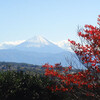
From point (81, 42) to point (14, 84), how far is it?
20.6 ft

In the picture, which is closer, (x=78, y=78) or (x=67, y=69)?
(x=78, y=78)

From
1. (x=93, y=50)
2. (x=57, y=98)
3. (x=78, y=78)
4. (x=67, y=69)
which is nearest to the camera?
(x=93, y=50)

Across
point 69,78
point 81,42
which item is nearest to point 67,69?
point 69,78

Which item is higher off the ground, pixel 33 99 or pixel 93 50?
pixel 93 50

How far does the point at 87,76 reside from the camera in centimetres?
1321

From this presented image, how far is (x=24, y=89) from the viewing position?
54.2 feet

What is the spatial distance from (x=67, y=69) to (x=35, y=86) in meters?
3.01

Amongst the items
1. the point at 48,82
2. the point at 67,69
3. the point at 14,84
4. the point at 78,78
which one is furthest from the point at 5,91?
the point at 78,78

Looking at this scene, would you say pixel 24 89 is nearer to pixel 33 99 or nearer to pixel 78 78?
pixel 33 99

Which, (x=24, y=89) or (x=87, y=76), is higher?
(x=87, y=76)

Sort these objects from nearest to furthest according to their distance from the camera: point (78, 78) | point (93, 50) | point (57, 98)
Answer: point (93, 50)
point (78, 78)
point (57, 98)

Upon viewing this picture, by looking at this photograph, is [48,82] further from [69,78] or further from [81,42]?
[81,42]

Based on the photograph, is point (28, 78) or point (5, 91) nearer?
point (5, 91)

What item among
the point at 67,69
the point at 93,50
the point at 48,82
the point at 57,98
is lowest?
the point at 57,98
